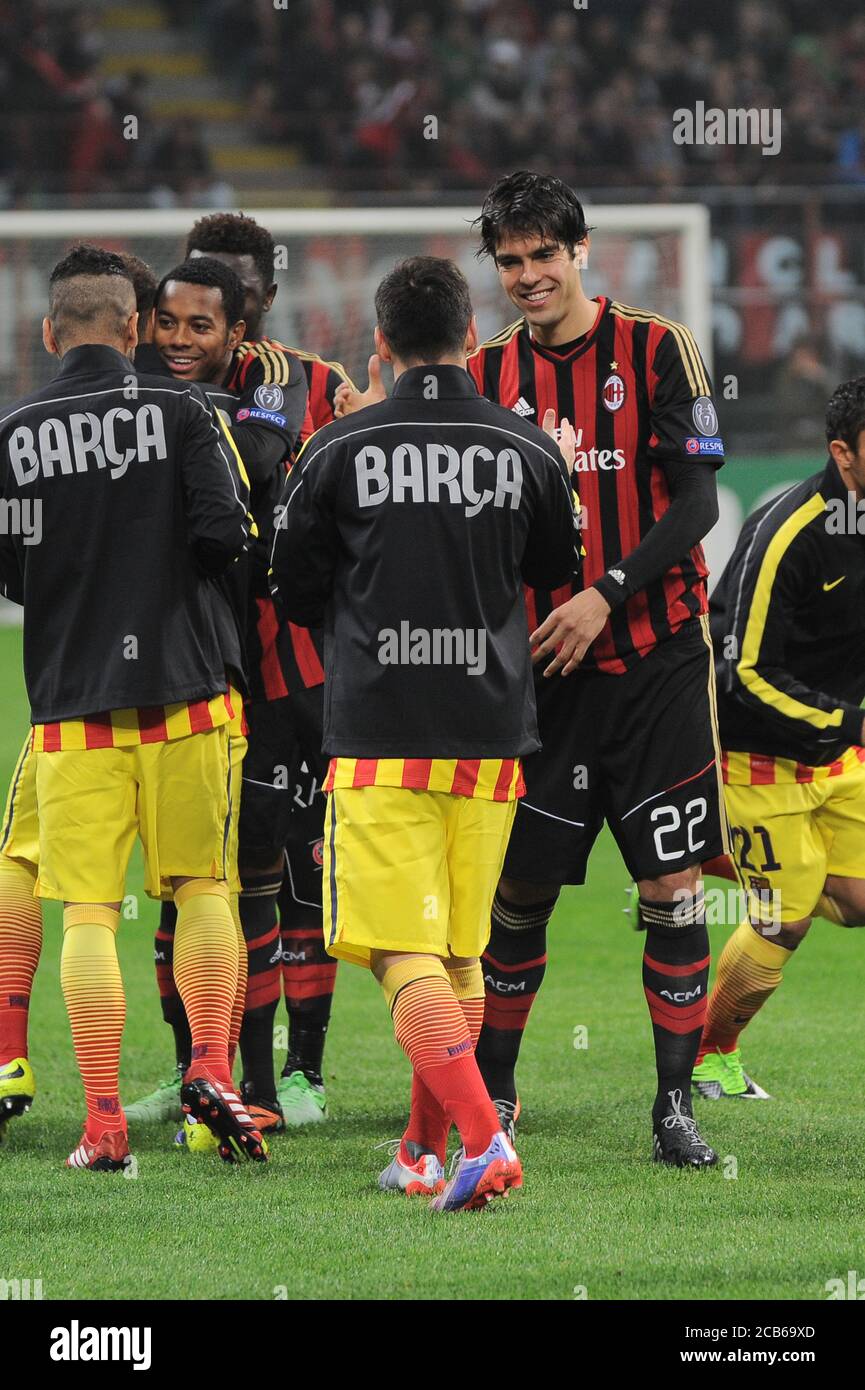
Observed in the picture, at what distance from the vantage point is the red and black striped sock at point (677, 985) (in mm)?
4371

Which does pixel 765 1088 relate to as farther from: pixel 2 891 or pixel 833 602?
pixel 2 891

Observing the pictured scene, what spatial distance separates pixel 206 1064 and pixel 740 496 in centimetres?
1195

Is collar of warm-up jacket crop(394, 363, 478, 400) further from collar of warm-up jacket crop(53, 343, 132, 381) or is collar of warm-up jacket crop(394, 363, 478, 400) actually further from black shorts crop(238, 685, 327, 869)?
black shorts crop(238, 685, 327, 869)

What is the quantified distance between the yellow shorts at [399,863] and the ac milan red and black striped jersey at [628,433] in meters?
0.62

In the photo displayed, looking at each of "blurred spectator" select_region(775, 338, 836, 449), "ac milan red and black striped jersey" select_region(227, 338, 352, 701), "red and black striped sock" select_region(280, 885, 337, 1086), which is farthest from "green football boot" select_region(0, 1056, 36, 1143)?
"blurred spectator" select_region(775, 338, 836, 449)

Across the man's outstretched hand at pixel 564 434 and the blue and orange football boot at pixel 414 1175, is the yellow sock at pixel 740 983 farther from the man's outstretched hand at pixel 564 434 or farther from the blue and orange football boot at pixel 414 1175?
the man's outstretched hand at pixel 564 434

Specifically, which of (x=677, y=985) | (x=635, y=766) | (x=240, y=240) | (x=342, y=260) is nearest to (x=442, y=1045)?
(x=677, y=985)

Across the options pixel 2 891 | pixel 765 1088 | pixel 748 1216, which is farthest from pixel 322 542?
pixel 765 1088

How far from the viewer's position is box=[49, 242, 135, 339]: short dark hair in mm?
4336

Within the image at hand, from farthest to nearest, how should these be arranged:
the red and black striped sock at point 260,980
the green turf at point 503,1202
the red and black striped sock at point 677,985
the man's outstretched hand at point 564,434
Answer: the red and black striped sock at point 260,980, the red and black striped sock at point 677,985, the man's outstretched hand at point 564,434, the green turf at point 503,1202

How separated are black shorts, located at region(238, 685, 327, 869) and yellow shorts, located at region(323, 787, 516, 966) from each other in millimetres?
827

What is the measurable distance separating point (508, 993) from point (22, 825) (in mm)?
1305

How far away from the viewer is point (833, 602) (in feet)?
16.1

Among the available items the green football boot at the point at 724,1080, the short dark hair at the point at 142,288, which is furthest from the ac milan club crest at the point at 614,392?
the green football boot at the point at 724,1080
